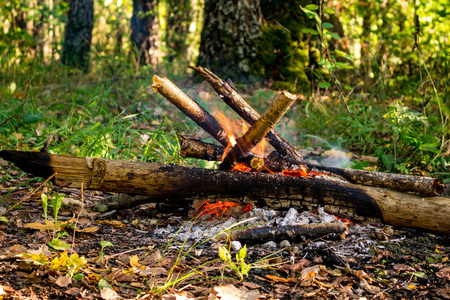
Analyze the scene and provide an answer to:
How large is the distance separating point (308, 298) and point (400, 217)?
1.01 meters

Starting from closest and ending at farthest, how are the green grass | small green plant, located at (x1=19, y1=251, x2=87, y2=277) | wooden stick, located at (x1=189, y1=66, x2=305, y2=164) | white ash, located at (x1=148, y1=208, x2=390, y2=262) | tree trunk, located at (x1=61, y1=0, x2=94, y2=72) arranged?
small green plant, located at (x1=19, y1=251, x2=87, y2=277), white ash, located at (x1=148, y1=208, x2=390, y2=262), wooden stick, located at (x1=189, y1=66, x2=305, y2=164), the green grass, tree trunk, located at (x1=61, y1=0, x2=94, y2=72)

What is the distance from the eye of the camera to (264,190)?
2.47 metres

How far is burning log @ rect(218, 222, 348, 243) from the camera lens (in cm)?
232

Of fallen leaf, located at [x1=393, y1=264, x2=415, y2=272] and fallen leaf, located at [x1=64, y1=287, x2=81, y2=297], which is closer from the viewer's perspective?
fallen leaf, located at [x1=64, y1=287, x2=81, y2=297]

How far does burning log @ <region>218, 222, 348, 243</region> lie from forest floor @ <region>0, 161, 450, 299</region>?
42 mm

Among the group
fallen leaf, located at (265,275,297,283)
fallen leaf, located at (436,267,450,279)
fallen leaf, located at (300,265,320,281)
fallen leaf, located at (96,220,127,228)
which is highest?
fallen leaf, located at (436,267,450,279)

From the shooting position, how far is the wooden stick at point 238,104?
8.23 ft

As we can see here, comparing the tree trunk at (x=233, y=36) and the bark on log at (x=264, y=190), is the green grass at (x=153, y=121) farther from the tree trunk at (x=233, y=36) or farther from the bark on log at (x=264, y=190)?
the bark on log at (x=264, y=190)

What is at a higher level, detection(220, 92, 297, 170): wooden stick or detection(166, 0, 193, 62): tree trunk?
detection(166, 0, 193, 62): tree trunk

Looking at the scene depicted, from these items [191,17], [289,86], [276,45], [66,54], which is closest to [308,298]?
[289,86]

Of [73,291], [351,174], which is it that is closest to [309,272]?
[351,174]

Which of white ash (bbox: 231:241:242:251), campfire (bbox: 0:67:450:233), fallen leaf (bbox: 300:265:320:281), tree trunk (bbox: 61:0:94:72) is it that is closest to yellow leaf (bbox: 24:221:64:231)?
campfire (bbox: 0:67:450:233)

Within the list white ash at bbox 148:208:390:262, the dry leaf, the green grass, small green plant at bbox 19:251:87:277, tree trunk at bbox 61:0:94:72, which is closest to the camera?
the dry leaf

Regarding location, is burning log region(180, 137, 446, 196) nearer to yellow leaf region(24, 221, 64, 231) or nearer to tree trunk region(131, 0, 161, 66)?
yellow leaf region(24, 221, 64, 231)
